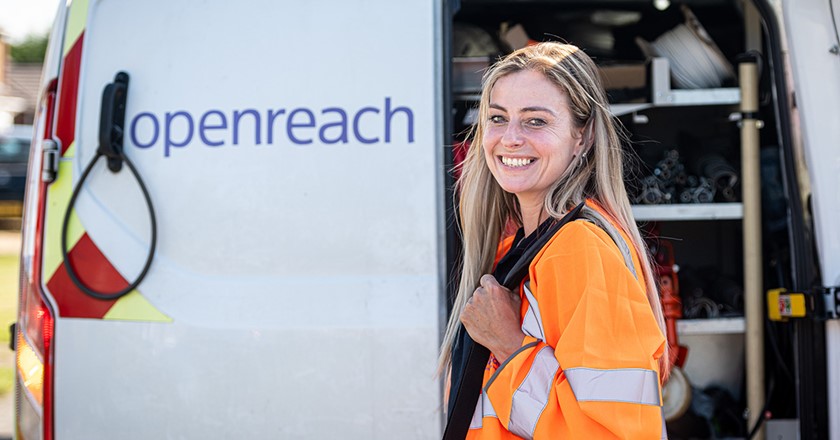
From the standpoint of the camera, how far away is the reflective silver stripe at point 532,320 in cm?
133

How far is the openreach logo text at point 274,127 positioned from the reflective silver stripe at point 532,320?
0.79 meters

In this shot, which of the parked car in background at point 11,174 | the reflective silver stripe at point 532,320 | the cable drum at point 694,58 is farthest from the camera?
the parked car in background at point 11,174

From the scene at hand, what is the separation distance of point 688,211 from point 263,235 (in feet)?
5.12

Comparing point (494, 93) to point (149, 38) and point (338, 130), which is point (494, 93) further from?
point (149, 38)

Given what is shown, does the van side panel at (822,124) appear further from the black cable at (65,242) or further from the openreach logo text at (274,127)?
the black cable at (65,242)

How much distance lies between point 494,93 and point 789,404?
6.59ft

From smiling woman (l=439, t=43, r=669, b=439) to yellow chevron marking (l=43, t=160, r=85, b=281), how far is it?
1082mm

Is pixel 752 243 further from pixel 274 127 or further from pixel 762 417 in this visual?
pixel 274 127

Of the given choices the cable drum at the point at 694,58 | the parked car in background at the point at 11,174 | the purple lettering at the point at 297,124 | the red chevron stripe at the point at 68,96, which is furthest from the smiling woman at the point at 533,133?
the parked car in background at the point at 11,174

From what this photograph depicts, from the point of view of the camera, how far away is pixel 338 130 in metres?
2.05

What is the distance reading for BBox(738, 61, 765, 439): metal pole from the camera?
2.82m

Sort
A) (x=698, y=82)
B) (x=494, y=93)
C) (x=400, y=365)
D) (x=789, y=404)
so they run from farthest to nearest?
(x=698, y=82) < (x=789, y=404) < (x=400, y=365) < (x=494, y=93)

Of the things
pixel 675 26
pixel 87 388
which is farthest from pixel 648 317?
pixel 675 26

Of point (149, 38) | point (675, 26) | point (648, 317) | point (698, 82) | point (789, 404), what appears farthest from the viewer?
point (675, 26)
